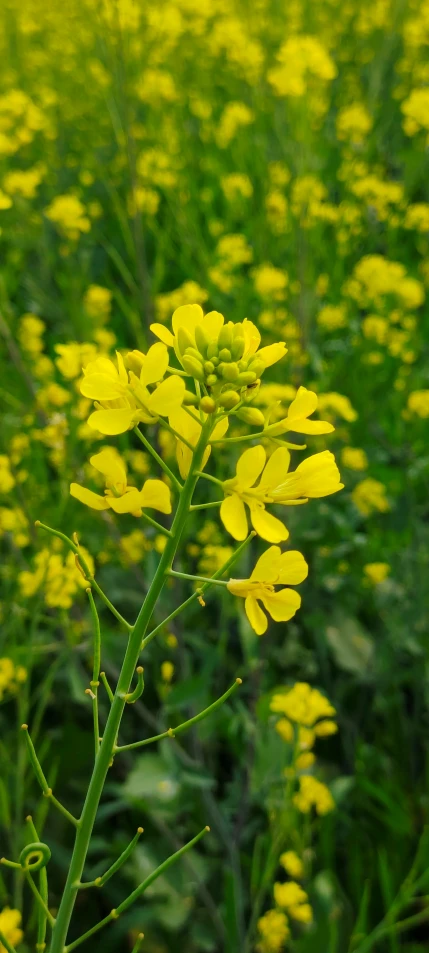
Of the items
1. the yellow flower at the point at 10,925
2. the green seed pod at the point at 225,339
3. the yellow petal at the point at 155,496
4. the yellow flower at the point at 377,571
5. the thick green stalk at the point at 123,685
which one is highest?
the green seed pod at the point at 225,339

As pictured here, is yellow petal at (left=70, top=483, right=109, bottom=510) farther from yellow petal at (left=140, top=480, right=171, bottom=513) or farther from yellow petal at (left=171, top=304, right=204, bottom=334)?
Result: yellow petal at (left=171, top=304, right=204, bottom=334)

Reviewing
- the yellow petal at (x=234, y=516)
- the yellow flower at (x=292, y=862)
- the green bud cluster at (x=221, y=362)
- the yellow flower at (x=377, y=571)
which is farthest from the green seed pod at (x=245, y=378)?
the yellow flower at (x=377, y=571)

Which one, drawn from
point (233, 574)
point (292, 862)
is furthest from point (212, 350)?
point (233, 574)

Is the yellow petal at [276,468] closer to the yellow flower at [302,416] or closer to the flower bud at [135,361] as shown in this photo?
the yellow flower at [302,416]

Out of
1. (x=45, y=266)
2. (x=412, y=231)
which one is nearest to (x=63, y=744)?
(x=45, y=266)

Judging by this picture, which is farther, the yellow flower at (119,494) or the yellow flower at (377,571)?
the yellow flower at (377,571)

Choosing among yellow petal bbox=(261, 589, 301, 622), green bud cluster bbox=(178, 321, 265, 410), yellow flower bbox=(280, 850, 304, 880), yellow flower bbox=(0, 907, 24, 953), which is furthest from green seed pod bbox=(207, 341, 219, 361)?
yellow flower bbox=(280, 850, 304, 880)

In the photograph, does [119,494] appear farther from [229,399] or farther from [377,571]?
[377,571]
